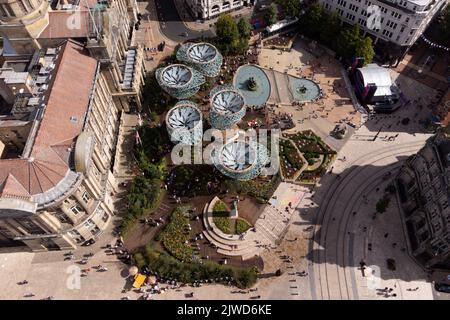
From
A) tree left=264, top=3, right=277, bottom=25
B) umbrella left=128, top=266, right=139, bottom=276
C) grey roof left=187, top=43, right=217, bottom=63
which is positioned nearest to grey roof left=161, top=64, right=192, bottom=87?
grey roof left=187, top=43, right=217, bottom=63

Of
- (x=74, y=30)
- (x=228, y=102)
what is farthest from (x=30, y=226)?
(x=228, y=102)

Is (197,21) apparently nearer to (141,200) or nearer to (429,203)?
(141,200)

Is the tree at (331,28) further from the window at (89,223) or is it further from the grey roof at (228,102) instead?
the window at (89,223)

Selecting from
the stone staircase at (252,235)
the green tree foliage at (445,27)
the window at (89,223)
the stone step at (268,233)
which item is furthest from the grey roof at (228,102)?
the green tree foliage at (445,27)

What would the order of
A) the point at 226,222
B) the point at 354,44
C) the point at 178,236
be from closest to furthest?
the point at 178,236
the point at 226,222
the point at 354,44

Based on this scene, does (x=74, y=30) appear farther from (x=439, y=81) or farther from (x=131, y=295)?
(x=439, y=81)

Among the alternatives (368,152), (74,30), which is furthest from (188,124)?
(368,152)
